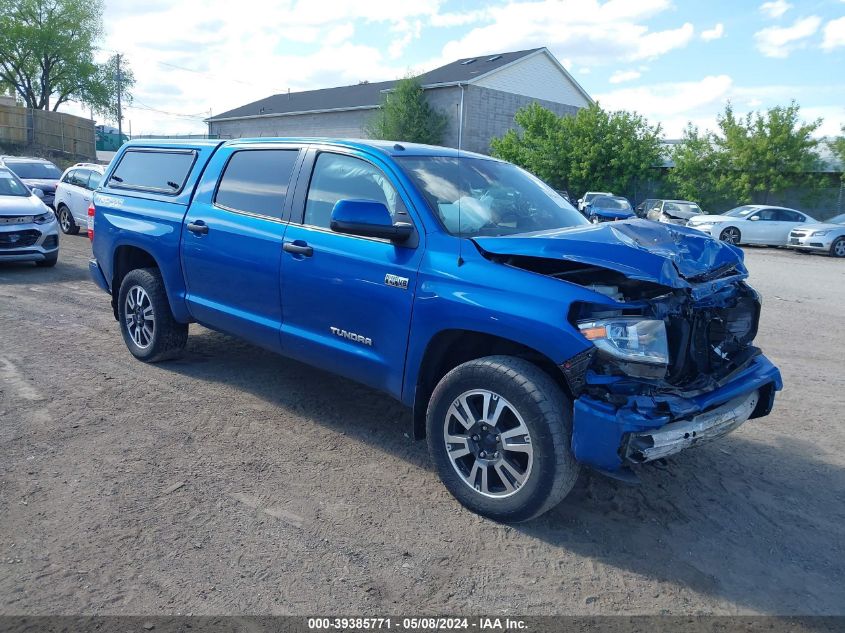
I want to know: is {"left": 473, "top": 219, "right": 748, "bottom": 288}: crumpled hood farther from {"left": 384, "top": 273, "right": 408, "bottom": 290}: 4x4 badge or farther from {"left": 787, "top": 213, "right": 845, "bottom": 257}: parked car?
{"left": 787, "top": 213, "right": 845, "bottom": 257}: parked car

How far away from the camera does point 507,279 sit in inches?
137

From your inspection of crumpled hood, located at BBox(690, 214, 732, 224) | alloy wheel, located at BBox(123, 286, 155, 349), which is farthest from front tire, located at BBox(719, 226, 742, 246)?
alloy wheel, located at BBox(123, 286, 155, 349)

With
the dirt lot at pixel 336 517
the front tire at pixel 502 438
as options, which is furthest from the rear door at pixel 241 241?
the front tire at pixel 502 438

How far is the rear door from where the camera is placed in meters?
4.75

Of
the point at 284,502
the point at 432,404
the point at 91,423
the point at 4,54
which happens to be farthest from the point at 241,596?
the point at 4,54

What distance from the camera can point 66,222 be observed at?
15867 mm

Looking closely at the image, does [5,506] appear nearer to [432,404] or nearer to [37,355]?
[432,404]

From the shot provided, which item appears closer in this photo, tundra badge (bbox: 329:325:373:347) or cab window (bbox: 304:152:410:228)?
tundra badge (bbox: 329:325:373:347)

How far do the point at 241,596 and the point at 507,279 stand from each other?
6.40 ft

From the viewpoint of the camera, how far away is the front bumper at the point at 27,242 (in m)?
10.4

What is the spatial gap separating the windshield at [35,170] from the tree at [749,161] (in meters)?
26.0

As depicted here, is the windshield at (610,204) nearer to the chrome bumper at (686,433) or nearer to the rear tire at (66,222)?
the rear tire at (66,222)

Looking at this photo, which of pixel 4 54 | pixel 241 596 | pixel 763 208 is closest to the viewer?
pixel 241 596

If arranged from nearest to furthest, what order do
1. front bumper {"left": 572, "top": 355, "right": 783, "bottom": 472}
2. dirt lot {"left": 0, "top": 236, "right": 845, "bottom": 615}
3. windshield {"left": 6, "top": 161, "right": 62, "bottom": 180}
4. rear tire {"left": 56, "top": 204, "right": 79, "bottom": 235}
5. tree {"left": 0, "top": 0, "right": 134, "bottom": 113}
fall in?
dirt lot {"left": 0, "top": 236, "right": 845, "bottom": 615}
front bumper {"left": 572, "top": 355, "right": 783, "bottom": 472}
rear tire {"left": 56, "top": 204, "right": 79, "bottom": 235}
windshield {"left": 6, "top": 161, "right": 62, "bottom": 180}
tree {"left": 0, "top": 0, "right": 134, "bottom": 113}
